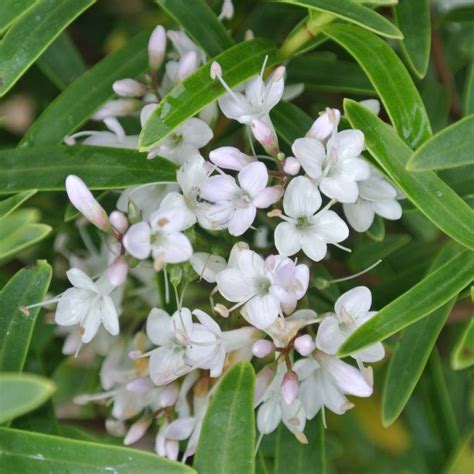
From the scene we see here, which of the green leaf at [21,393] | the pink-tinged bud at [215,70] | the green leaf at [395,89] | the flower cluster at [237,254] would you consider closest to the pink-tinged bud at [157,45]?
the flower cluster at [237,254]

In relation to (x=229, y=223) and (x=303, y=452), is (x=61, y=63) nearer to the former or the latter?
(x=229, y=223)

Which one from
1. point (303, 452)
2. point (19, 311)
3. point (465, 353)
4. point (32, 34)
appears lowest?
point (303, 452)

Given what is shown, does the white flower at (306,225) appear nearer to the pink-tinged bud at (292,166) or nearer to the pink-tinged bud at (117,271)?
the pink-tinged bud at (292,166)

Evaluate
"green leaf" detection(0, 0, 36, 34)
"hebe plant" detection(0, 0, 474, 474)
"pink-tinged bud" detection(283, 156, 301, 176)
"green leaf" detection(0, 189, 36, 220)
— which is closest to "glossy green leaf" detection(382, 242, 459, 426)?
"hebe plant" detection(0, 0, 474, 474)

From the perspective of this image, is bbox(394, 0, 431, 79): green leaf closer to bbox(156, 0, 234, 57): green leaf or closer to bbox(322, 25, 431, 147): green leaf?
bbox(322, 25, 431, 147): green leaf

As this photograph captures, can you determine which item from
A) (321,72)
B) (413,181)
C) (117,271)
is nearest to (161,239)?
(117,271)

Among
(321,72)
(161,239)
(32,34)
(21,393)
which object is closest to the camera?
(21,393)
